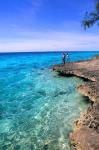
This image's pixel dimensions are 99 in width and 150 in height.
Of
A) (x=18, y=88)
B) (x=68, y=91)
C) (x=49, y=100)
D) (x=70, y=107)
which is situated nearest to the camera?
(x=70, y=107)

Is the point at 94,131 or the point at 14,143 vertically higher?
the point at 94,131

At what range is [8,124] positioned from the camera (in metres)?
16.8

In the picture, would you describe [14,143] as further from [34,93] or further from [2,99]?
[34,93]

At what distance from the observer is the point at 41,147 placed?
42.2ft

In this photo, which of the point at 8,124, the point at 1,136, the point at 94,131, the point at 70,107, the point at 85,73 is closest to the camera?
the point at 94,131

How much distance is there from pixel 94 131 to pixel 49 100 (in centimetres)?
1077

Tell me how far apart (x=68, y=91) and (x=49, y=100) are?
432cm

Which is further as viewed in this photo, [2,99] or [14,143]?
[2,99]

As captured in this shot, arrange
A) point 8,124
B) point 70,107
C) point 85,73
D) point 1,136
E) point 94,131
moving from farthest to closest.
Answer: point 85,73
point 70,107
point 8,124
point 1,136
point 94,131

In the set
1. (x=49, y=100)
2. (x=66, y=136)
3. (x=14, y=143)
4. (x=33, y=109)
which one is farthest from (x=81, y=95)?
(x=14, y=143)

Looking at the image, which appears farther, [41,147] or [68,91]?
[68,91]

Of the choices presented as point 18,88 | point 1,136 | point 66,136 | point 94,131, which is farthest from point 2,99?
point 94,131

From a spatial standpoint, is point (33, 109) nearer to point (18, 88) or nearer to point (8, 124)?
point (8, 124)

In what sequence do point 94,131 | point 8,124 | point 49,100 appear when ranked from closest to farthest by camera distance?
1. point 94,131
2. point 8,124
3. point 49,100
